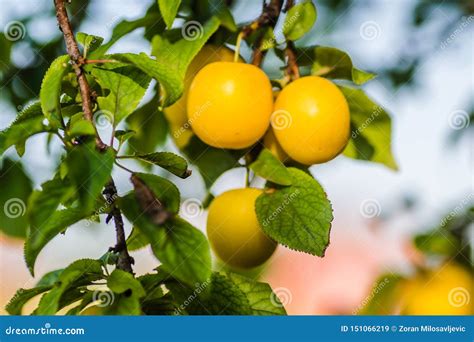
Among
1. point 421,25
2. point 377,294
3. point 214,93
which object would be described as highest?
point 214,93

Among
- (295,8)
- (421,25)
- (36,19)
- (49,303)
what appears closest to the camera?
(49,303)

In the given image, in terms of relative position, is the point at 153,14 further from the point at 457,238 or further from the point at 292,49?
the point at 457,238

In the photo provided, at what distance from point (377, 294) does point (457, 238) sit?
0.56 ft

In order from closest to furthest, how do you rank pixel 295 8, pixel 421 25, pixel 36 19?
pixel 295 8 < pixel 36 19 < pixel 421 25

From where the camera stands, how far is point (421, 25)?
1.46 metres

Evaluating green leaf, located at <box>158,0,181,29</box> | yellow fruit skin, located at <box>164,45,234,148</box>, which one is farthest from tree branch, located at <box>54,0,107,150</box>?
yellow fruit skin, located at <box>164,45,234,148</box>

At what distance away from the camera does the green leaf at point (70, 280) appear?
62 cm

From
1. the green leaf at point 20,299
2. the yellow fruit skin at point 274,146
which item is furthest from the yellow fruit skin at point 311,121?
the green leaf at point 20,299

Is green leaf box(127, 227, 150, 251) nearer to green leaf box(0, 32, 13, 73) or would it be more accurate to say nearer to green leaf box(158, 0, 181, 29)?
green leaf box(158, 0, 181, 29)

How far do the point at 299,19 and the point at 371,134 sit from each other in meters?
0.23

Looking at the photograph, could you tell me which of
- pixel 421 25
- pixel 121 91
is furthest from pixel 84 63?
pixel 421 25

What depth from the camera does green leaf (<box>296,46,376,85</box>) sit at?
922mm

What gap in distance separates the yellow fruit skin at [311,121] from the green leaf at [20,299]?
34 cm

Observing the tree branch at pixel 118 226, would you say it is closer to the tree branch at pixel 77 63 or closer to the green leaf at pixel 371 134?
the tree branch at pixel 77 63
